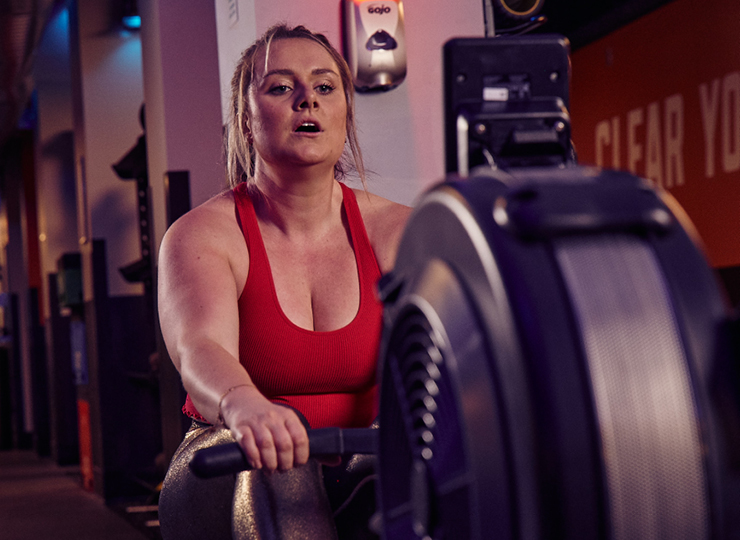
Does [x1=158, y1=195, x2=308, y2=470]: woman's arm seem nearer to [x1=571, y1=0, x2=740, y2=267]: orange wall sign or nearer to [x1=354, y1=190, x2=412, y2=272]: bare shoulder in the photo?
[x1=354, y1=190, x2=412, y2=272]: bare shoulder

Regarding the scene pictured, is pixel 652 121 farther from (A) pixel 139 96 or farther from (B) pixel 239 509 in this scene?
(B) pixel 239 509

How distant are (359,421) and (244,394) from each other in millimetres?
445

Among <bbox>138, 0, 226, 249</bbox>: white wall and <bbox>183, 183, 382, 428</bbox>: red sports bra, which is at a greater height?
Result: <bbox>138, 0, 226, 249</bbox>: white wall

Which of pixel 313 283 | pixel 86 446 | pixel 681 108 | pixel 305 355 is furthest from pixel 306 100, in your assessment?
pixel 86 446

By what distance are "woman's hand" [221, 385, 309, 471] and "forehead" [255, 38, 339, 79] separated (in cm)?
67

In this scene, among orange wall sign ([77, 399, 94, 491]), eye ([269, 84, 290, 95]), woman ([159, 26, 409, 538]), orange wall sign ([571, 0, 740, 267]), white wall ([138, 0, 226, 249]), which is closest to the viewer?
woman ([159, 26, 409, 538])

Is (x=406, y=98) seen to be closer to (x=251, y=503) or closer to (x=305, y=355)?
(x=305, y=355)

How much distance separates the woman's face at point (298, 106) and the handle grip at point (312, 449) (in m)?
0.58

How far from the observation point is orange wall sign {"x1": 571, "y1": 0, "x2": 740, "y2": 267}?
477cm

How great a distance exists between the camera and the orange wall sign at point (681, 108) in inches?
188

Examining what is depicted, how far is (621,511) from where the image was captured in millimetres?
495

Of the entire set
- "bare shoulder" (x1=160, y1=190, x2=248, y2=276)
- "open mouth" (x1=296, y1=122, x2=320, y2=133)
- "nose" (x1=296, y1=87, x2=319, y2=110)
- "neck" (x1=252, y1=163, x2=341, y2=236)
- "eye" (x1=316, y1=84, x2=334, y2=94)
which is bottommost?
"bare shoulder" (x1=160, y1=190, x2=248, y2=276)

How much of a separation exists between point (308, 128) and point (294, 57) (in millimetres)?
112

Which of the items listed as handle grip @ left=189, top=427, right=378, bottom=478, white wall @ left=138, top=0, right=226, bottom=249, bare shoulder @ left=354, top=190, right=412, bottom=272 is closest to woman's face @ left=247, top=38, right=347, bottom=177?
bare shoulder @ left=354, top=190, right=412, bottom=272
